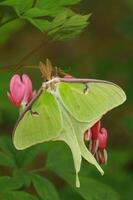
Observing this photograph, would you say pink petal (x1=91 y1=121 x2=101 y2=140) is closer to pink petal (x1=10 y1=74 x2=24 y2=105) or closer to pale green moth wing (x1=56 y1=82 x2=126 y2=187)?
pale green moth wing (x1=56 y1=82 x2=126 y2=187)

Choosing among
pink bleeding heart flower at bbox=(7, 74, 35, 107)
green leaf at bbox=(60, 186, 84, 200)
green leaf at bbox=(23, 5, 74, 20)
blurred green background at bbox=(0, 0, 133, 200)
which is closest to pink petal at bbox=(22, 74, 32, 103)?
pink bleeding heart flower at bbox=(7, 74, 35, 107)

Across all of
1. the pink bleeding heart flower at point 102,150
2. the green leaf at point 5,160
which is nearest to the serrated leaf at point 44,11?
the pink bleeding heart flower at point 102,150

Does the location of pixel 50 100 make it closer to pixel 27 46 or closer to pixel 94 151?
pixel 94 151

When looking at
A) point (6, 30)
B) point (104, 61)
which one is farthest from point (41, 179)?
point (104, 61)

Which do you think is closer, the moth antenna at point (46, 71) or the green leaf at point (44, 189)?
the moth antenna at point (46, 71)

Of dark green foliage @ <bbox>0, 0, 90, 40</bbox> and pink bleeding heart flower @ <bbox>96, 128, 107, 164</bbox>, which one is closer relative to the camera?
dark green foliage @ <bbox>0, 0, 90, 40</bbox>

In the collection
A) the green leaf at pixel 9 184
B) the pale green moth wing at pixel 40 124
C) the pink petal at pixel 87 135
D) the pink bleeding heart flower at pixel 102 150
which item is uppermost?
the pale green moth wing at pixel 40 124

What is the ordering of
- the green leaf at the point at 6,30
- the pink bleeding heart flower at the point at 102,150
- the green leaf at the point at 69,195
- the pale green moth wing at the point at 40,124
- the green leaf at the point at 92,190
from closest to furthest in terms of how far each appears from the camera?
1. the pale green moth wing at the point at 40,124
2. the pink bleeding heart flower at the point at 102,150
3. the green leaf at the point at 92,190
4. the green leaf at the point at 69,195
5. the green leaf at the point at 6,30

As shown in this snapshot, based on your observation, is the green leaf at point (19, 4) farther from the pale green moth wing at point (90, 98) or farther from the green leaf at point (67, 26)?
the pale green moth wing at point (90, 98)
